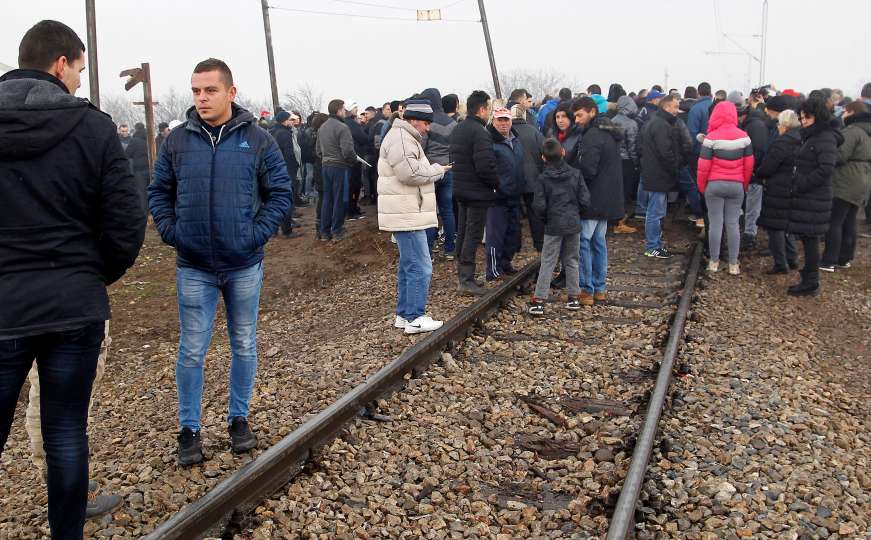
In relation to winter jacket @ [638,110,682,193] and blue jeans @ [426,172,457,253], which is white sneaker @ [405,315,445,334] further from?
winter jacket @ [638,110,682,193]

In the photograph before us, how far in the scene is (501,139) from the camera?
825 centimetres

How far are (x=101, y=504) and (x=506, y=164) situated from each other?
18.4ft

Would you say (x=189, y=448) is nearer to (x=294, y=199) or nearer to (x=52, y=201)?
(x=52, y=201)

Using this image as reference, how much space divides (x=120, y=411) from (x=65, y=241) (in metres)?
2.82

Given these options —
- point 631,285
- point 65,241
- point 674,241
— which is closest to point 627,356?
point 631,285

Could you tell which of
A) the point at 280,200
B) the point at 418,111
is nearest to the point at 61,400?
the point at 280,200

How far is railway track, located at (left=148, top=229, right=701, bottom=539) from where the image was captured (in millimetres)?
3756

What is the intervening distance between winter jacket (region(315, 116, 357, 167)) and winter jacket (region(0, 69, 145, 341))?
28.8 feet

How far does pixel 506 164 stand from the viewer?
323 inches

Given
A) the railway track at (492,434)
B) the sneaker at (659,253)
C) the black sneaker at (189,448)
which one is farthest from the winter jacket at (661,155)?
the black sneaker at (189,448)

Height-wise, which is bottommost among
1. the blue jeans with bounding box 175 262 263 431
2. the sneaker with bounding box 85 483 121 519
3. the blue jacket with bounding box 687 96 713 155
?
the sneaker with bounding box 85 483 121 519

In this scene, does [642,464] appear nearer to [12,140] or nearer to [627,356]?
[627,356]

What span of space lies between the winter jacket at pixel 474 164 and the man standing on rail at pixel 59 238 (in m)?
5.00

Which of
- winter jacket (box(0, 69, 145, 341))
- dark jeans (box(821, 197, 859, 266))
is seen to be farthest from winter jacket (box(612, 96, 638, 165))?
winter jacket (box(0, 69, 145, 341))
